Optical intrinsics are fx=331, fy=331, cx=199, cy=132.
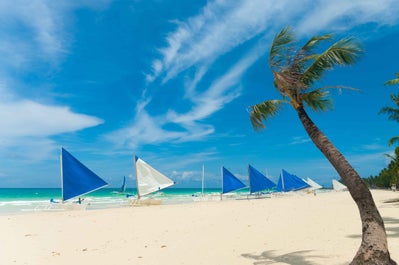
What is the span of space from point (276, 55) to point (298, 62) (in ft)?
1.56

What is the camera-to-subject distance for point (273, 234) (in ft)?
33.4

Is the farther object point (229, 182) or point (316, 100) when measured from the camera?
point (229, 182)

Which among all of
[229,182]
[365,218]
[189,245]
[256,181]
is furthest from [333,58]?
[256,181]

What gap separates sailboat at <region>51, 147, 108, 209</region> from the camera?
2331 cm

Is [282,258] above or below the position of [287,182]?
below

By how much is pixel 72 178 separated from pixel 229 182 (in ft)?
76.1

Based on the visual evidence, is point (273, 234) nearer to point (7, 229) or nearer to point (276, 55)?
point (276, 55)

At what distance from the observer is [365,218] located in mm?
5277

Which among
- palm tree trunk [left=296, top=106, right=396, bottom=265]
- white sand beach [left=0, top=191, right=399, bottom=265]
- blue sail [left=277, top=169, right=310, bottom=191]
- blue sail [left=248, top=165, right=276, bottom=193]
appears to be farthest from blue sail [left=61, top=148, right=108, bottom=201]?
blue sail [left=277, top=169, right=310, bottom=191]

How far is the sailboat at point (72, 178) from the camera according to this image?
Result: 23312 mm

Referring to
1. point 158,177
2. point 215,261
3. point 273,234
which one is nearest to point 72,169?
point 158,177

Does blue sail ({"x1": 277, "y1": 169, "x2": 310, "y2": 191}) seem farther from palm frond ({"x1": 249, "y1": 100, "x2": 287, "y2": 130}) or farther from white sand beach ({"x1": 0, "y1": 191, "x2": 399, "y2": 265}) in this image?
palm frond ({"x1": 249, "y1": 100, "x2": 287, "y2": 130})

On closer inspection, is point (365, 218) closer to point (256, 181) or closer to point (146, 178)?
point (146, 178)

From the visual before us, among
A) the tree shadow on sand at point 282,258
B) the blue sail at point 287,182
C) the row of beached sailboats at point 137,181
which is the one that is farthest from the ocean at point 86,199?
the tree shadow on sand at point 282,258
